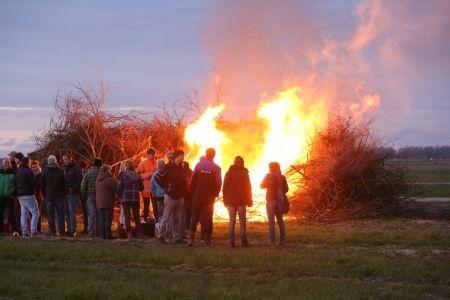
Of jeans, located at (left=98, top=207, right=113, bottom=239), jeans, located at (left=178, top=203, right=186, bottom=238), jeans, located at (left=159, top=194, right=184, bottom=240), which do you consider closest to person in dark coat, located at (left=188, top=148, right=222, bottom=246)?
jeans, located at (left=159, top=194, right=184, bottom=240)

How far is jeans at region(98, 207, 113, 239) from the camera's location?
49.6 feet

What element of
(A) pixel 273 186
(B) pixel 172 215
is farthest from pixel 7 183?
(A) pixel 273 186

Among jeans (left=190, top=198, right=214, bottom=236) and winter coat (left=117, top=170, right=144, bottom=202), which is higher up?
winter coat (left=117, top=170, right=144, bottom=202)

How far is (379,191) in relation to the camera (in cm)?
2116

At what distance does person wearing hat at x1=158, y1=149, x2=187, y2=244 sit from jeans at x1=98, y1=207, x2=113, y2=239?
1.46 meters

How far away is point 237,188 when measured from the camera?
13.9 metres

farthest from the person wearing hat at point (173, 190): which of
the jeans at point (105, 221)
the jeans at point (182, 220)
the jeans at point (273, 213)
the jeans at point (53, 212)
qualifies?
the jeans at point (53, 212)

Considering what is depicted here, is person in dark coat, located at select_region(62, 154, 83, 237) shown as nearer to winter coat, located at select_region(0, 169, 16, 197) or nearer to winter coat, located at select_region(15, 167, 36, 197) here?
winter coat, located at select_region(15, 167, 36, 197)

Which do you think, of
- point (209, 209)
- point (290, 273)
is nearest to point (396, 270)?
point (290, 273)

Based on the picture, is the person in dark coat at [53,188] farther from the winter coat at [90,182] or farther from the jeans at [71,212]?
the winter coat at [90,182]

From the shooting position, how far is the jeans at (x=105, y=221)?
1512cm

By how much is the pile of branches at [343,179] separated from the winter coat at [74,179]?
7126mm

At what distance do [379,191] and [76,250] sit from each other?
1139cm

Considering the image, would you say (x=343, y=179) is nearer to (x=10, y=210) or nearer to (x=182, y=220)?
(x=182, y=220)
